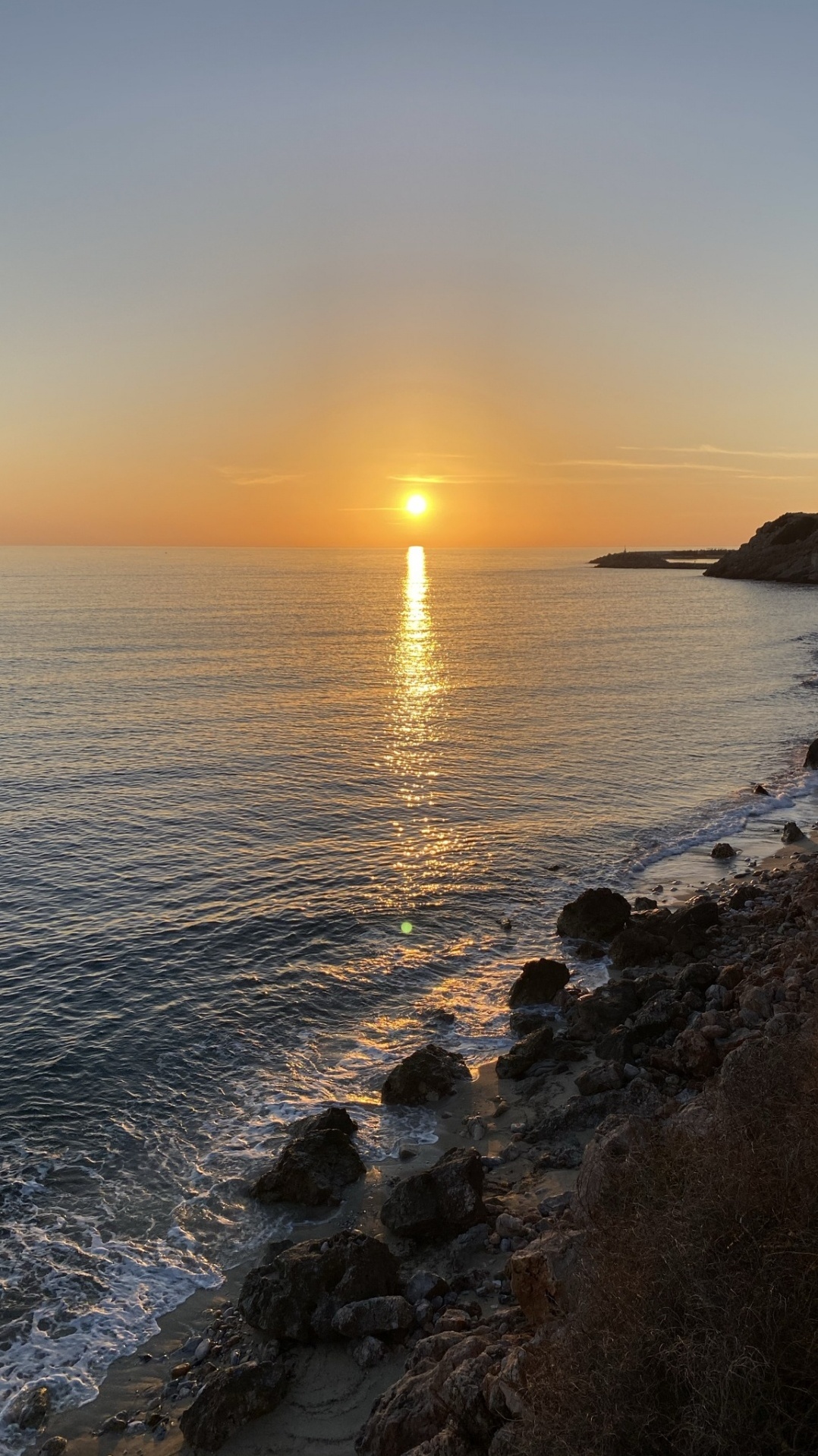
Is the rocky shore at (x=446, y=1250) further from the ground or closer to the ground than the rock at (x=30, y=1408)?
further from the ground

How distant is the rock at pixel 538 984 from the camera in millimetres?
24312

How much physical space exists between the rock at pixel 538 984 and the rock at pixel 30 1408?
559 inches

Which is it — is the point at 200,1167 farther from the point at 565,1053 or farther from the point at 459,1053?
the point at 565,1053

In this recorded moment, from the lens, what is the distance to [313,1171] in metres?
17.1

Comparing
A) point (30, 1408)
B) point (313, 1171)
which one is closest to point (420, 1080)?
point (313, 1171)

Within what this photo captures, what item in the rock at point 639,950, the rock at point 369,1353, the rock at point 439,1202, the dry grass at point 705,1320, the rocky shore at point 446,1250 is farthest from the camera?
the rock at point 639,950


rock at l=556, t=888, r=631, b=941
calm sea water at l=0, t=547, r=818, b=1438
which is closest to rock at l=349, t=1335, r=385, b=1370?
calm sea water at l=0, t=547, r=818, b=1438

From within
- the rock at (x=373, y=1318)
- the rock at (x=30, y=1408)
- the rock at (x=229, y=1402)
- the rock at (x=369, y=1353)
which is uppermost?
the rock at (x=373, y=1318)

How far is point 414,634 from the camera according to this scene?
124 metres

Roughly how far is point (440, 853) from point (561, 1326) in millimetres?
26661

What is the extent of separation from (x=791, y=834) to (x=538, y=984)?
1756 cm

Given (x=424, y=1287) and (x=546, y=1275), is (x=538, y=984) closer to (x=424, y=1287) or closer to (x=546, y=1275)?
(x=424, y=1287)

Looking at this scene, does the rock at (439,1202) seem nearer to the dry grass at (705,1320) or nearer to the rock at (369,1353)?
the rock at (369,1353)

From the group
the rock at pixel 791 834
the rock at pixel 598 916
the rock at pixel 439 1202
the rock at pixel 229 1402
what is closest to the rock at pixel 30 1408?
the rock at pixel 229 1402
